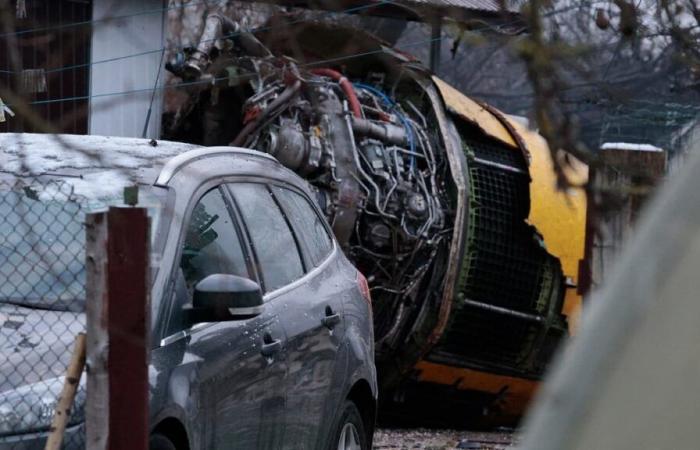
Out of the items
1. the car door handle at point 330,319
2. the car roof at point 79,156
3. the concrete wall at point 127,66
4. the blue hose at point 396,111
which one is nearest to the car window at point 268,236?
the car door handle at point 330,319

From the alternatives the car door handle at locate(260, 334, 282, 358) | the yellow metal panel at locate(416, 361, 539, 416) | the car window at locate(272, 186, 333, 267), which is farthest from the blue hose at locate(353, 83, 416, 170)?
the car door handle at locate(260, 334, 282, 358)

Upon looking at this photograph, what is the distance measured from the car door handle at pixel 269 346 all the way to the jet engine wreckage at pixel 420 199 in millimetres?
4198

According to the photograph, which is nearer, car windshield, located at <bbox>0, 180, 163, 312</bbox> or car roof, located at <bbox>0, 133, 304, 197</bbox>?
car windshield, located at <bbox>0, 180, 163, 312</bbox>

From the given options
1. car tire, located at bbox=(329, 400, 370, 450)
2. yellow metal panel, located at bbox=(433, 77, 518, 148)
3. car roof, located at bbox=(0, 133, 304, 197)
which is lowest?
car tire, located at bbox=(329, 400, 370, 450)

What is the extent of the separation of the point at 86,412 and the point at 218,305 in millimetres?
876

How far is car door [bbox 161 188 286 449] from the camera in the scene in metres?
4.96

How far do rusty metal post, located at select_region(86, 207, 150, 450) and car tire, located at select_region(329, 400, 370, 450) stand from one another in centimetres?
223

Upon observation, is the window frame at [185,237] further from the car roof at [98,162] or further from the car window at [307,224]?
the car window at [307,224]

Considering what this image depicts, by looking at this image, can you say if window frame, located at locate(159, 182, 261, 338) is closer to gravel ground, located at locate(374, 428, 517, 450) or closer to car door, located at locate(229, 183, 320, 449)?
car door, located at locate(229, 183, 320, 449)

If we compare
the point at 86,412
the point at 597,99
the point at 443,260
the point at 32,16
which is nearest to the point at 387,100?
the point at 443,260

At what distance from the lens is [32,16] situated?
37.9 ft

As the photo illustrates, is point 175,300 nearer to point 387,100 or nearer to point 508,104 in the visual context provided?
point 387,100

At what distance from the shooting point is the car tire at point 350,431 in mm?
6363

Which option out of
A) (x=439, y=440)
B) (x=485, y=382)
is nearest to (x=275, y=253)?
(x=439, y=440)
